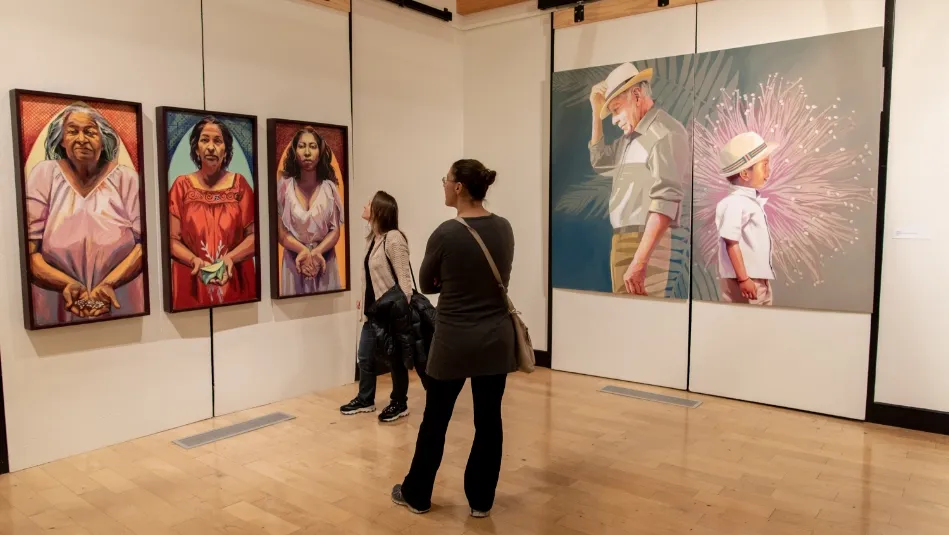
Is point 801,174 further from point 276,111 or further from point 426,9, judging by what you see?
point 276,111

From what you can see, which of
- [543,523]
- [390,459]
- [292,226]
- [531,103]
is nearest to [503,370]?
[543,523]

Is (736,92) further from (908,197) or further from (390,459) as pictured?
(390,459)

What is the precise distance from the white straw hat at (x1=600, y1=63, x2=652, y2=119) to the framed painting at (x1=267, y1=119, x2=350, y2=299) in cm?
210

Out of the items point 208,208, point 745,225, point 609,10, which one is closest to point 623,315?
point 745,225

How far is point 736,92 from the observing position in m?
4.88

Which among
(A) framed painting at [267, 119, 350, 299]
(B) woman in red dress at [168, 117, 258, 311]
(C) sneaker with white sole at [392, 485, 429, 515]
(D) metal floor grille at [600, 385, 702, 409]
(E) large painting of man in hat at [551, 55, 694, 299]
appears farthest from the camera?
(E) large painting of man in hat at [551, 55, 694, 299]

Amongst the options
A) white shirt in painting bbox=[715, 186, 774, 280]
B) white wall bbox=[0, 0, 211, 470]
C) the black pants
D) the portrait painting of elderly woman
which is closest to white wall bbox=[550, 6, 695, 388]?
white shirt in painting bbox=[715, 186, 774, 280]

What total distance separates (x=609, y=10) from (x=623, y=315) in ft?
8.12

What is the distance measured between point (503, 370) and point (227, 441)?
2.12 m

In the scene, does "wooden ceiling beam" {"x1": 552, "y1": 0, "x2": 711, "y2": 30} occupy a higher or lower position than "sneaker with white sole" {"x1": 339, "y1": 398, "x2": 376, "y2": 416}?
higher

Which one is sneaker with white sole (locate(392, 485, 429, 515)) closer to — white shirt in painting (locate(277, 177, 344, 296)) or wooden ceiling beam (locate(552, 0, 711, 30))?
white shirt in painting (locate(277, 177, 344, 296))

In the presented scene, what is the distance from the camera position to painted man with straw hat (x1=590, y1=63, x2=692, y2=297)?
5.20 m

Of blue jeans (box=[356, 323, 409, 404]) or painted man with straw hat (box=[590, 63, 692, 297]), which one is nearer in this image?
blue jeans (box=[356, 323, 409, 404])

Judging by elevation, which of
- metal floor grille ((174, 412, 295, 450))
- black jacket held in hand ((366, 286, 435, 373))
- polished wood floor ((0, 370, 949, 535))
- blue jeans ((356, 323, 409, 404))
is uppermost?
black jacket held in hand ((366, 286, 435, 373))
